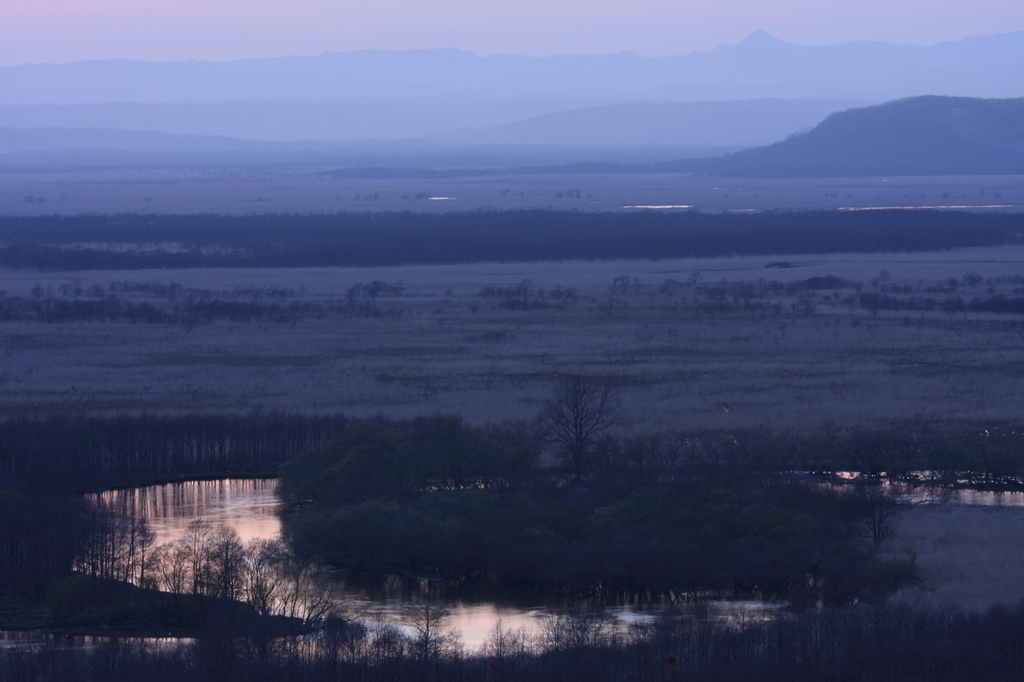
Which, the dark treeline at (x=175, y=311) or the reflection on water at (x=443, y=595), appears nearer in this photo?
the reflection on water at (x=443, y=595)

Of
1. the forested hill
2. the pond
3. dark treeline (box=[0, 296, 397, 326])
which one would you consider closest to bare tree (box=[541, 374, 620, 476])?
the pond

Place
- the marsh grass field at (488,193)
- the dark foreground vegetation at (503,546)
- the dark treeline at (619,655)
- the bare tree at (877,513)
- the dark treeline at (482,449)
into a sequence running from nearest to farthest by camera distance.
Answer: the dark treeline at (619,655)
the dark foreground vegetation at (503,546)
the bare tree at (877,513)
the dark treeline at (482,449)
the marsh grass field at (488,193)

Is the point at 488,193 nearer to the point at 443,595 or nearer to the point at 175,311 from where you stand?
the point at 175,311

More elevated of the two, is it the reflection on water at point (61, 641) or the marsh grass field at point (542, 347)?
the marsh grass field at point (542, 347)

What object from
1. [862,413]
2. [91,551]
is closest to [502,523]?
[91,551]

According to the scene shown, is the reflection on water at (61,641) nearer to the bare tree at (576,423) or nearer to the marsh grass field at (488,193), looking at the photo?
the bare tree at (576,423)

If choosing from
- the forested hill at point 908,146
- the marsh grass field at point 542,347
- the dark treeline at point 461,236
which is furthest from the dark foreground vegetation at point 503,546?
the forested hill at point 908,146

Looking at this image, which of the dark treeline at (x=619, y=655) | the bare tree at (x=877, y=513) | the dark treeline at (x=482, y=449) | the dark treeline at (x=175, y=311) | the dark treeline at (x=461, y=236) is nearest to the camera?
the dark treeline at (x=619, y=655)

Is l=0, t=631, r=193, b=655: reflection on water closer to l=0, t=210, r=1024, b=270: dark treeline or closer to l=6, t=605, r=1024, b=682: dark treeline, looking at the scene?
l=6, t=605, r=1024, b=682: dark treeline
